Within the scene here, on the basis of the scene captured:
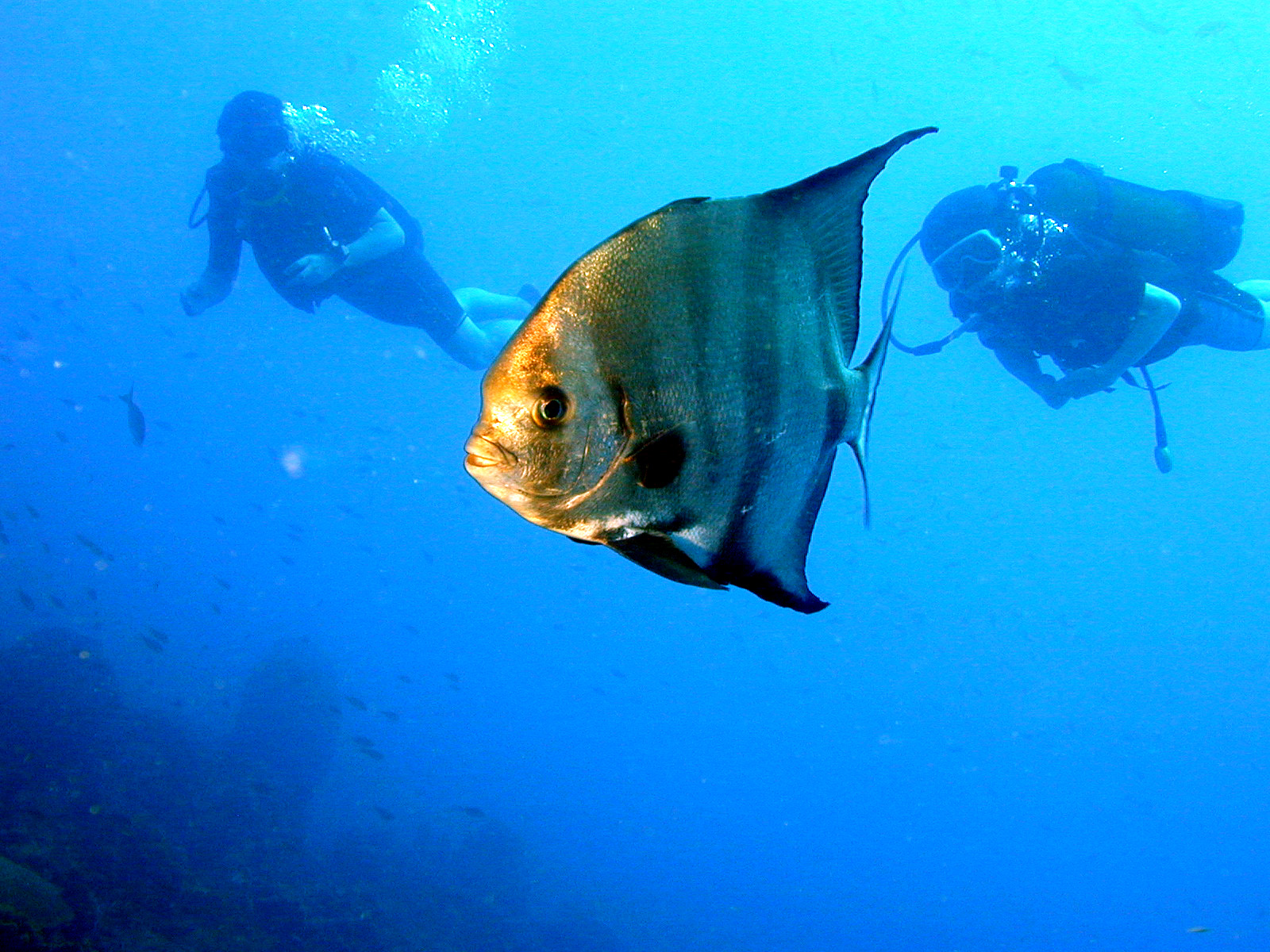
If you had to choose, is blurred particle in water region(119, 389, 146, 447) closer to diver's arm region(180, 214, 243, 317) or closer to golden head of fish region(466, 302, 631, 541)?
diver's arm region(180, 214, 243, 317)

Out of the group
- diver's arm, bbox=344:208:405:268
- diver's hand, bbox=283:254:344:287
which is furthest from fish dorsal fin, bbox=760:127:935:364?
diver's arm, bbox=344:208:405:268

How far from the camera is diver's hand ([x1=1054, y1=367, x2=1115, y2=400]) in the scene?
6652 mm

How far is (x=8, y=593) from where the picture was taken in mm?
40562

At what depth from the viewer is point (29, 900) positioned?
959 cm

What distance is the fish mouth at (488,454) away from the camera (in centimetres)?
67

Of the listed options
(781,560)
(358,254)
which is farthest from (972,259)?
(781,560)

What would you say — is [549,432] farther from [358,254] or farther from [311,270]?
[358,254]

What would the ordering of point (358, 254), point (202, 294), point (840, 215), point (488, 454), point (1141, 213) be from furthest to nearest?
point (358, 254) → point (202, 294) → point (1141, 213) → point (840, 215) → point (488, 454)

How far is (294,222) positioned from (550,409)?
8929 mm

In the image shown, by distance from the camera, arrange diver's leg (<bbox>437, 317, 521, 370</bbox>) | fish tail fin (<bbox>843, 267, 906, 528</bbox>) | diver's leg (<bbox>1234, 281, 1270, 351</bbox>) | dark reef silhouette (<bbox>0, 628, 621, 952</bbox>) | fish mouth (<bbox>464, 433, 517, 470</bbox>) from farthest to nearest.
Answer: dark reef silhouette (<bbox>0, 628, 621, 952</bbox>)
diver's leg (<bbox>437, 317, 521, 370</bbox>)
diver's leg (<bbox>1234, 281, 1270, 351</bbox>)
fish tail fin (<bbox>843, 267, 906, 528</bbox>)
fish mouth (<bbox>464, 433, 517, 470</bbox>)

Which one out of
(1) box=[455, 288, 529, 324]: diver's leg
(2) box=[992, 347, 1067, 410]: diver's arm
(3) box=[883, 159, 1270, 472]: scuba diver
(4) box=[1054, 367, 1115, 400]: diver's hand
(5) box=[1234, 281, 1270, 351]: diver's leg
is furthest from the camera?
(1) box=[455, 288, 529, 324]: diver's leg

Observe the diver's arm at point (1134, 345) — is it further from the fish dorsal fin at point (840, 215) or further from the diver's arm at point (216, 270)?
the diver's arm at point (216, 270)

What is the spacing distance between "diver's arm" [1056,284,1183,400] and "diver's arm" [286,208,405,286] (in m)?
7.64

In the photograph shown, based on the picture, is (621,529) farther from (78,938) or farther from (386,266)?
(78,938)
